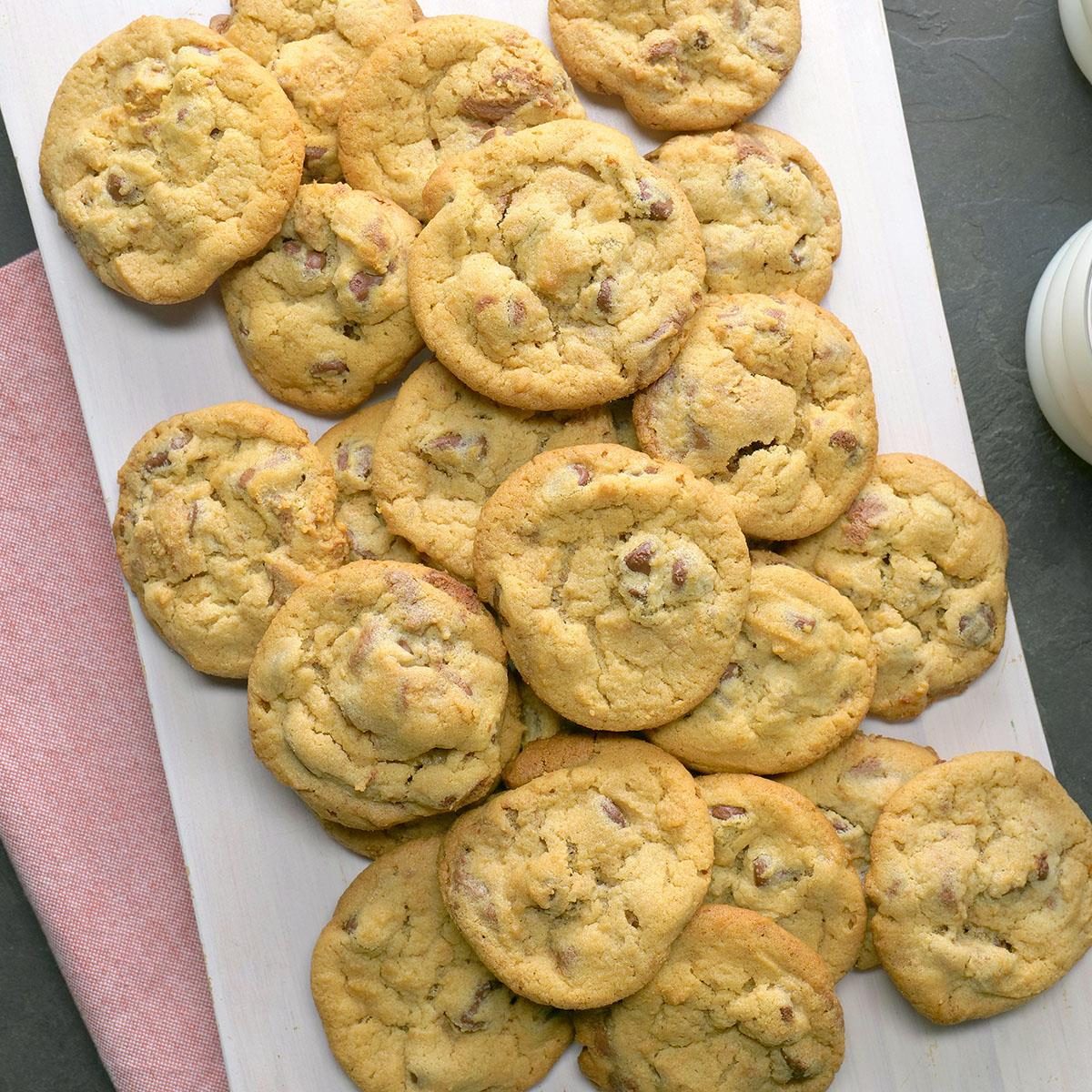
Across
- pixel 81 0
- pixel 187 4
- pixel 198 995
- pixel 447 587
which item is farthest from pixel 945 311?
pixel 198 995

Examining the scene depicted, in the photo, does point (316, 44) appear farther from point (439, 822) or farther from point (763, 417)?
point (439, 822)

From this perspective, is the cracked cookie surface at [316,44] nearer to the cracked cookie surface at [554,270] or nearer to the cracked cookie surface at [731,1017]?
the cracked cookie surface at [554,270]

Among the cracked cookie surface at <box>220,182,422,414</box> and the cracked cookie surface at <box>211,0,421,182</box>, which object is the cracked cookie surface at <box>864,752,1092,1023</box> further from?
the cracked cookie surface at <box>211,0,421,182</box>

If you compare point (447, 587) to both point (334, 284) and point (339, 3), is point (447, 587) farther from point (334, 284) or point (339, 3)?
point (339, 3)

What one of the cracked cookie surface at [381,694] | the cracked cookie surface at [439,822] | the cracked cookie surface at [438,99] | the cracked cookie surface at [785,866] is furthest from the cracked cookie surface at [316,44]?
the cracked cookie surface at [785,866]

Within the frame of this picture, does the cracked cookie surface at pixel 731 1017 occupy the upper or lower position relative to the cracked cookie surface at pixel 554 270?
lower

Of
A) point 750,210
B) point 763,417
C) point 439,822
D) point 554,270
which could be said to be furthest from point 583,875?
point 750,210
